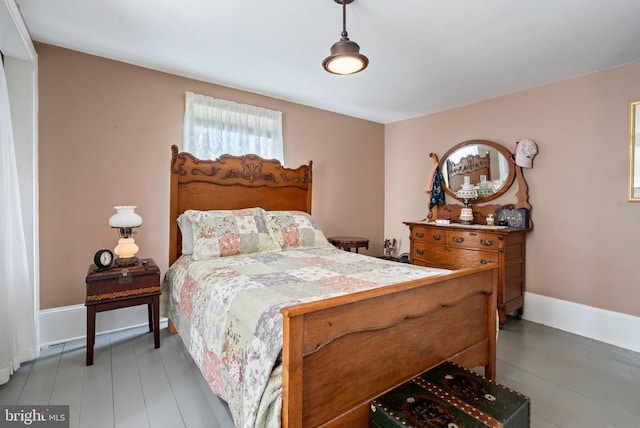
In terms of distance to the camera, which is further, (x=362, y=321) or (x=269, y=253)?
(x=269, y=253)

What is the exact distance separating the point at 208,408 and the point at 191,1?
2391mm

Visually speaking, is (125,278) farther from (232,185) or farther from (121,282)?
(232,185)

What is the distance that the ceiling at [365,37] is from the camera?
1921 millimetres

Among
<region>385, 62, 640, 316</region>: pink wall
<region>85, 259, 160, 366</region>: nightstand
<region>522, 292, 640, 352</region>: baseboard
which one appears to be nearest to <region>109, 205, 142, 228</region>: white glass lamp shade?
<region>85, 259, 160, 366</region>: nightstand

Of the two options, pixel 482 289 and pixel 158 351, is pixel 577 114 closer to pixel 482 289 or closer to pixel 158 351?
pixel 482 289

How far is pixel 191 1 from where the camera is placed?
6.10 feet

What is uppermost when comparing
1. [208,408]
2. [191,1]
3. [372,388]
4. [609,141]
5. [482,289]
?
[191,1]

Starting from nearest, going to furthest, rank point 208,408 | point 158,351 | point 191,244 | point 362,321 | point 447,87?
point 362,321 < point 208,408 < point 158,351 < point 191,244 < point 447,87

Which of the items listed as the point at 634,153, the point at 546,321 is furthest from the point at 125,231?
the point at 634,153

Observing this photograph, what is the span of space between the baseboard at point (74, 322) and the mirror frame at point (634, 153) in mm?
4444

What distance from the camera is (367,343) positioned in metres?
1.32

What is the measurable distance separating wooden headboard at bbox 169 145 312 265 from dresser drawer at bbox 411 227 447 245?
1.33m

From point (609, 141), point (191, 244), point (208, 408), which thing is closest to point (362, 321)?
point (208, 408)

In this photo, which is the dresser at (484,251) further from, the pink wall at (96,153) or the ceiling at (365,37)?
the pink wall at (96,153)
